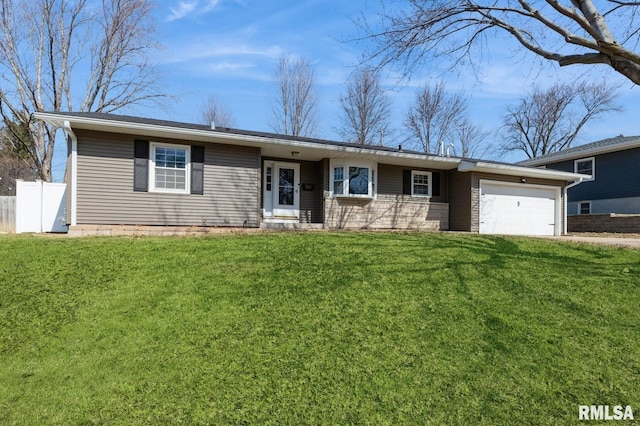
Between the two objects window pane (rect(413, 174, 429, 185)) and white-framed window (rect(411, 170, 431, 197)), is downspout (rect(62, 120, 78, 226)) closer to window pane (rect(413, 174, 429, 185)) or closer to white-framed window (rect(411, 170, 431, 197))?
white-framed window (rect(411, 170, 431, 197))

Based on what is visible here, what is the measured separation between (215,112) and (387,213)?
23.5 metres

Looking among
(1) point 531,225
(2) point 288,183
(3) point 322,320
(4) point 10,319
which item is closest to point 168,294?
(4) point 10,319

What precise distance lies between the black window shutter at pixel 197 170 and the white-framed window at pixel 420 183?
7.53 meters

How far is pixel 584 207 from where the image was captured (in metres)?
19.1

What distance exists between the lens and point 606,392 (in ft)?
10.7

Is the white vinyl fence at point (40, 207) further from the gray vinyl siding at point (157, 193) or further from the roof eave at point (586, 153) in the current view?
the roof eave at point (586, 153)

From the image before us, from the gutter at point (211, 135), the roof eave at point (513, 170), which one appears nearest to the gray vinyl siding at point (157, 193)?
the gutter at point (211, 135)

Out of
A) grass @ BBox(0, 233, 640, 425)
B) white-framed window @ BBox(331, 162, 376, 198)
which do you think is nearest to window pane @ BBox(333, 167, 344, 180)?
white-framed window @ BBox(331, 162, 376, 198)

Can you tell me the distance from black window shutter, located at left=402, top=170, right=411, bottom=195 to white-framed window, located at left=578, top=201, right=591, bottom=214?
11.0 metres

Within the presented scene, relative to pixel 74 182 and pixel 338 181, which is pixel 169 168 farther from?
pixel 338 181

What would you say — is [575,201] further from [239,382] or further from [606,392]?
[239,382]

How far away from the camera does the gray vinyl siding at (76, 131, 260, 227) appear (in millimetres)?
9508

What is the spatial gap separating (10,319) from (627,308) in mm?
7443

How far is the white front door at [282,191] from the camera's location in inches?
499
